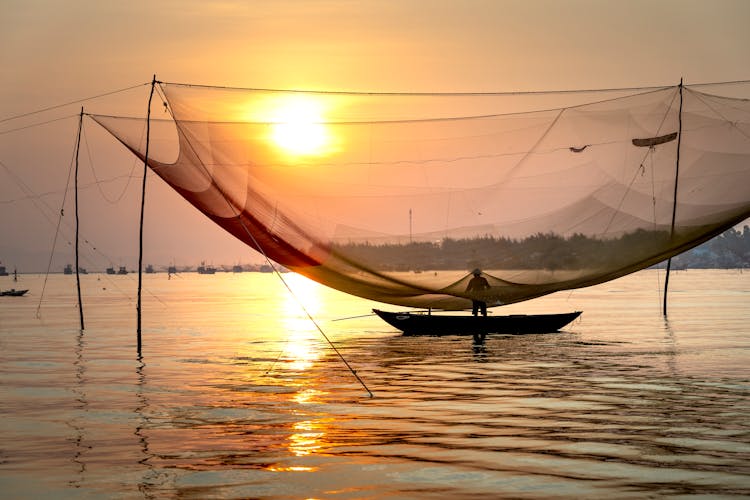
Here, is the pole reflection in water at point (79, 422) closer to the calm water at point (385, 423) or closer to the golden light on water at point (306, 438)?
the calm water at point (385, 423)

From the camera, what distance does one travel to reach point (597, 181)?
2166 cm

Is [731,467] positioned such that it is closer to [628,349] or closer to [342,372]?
[342,372]

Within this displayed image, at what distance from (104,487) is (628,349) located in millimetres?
23228

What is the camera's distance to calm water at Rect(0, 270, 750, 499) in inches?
468

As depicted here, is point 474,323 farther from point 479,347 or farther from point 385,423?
point 385,423

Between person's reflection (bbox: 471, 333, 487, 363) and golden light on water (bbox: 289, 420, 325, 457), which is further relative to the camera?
person's reflection (bbox: 471, 333, 487, 363)

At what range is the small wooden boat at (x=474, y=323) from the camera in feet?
112

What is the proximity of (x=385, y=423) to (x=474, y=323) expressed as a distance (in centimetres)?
1800

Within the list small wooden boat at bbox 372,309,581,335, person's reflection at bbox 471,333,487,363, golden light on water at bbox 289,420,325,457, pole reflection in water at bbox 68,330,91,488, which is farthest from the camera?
small wooden boat at bbox 372,309,581,335

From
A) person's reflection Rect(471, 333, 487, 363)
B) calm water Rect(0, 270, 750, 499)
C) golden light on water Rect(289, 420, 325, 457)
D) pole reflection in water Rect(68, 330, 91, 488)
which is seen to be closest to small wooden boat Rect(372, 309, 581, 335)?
person's reflection Rect(471, 333, 487, 363)

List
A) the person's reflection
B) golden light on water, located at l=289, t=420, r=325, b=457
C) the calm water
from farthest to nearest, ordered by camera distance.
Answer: the person's reflection, golden light on water, located at l=289, t=420, r=325, b=457, the calm water

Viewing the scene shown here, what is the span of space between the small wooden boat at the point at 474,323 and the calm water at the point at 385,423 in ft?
4.53

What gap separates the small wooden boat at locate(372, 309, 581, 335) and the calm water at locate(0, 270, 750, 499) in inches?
54.4

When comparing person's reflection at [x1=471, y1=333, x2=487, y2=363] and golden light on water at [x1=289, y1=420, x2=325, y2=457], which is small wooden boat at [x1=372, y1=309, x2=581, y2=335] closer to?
person's reflection at [x1=471, y1=333, x2=487, y2=363]
